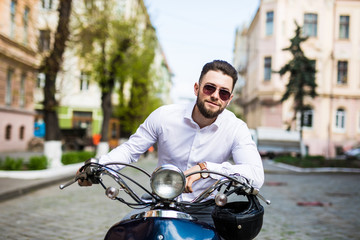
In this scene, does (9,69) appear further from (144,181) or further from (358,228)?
(144,181)

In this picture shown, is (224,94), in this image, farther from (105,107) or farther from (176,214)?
(105,107)

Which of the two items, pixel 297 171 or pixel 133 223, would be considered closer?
pixel 133 223

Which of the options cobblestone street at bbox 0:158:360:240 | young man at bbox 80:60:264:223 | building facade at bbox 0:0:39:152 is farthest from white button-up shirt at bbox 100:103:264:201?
building facade at bbox 0:0:39:152

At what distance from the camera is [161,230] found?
200 centimetres

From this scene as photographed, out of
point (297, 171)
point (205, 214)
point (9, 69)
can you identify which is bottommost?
point (297, 171)

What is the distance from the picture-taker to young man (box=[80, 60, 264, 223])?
108 inches

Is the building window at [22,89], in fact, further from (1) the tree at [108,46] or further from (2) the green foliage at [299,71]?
(2) the green foliage at [299,71]

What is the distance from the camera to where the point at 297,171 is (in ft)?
62.4

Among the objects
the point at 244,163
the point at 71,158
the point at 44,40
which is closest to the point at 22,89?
the point at 44,40

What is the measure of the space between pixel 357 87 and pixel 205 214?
37.3 m

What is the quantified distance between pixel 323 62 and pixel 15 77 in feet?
79.6

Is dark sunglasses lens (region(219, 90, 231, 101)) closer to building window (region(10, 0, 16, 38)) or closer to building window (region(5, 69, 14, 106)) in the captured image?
building window (region(10, 0, 16, 38))

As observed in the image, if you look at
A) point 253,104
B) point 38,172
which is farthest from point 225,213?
point 253,104

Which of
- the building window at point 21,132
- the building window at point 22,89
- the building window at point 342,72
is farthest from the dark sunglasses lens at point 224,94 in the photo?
the building window at point 342,72
